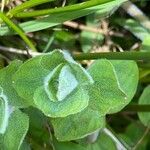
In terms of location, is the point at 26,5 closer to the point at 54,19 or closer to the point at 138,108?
the point at 54,19

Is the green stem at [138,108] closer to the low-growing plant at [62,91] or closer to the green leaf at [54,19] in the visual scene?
the low-growing plant at [62,91]

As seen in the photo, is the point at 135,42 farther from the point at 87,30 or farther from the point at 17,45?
the point at 17,45

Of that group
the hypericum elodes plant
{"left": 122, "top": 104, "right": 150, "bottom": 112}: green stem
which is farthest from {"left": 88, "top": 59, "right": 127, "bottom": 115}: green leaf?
{"left": 122, "top": 104, "right": 150, "bottom": 112}: green stem

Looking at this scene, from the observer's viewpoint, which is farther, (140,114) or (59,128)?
(140,114)

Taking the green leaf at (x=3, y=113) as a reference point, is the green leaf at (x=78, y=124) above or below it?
below

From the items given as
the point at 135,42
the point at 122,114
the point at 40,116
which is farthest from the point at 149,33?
the point at 40,116

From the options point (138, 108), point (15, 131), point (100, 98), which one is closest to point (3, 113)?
point (15, 131)

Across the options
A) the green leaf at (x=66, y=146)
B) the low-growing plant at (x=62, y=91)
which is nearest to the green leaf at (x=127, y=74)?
the low-growing plant at (x=62, y=91)
